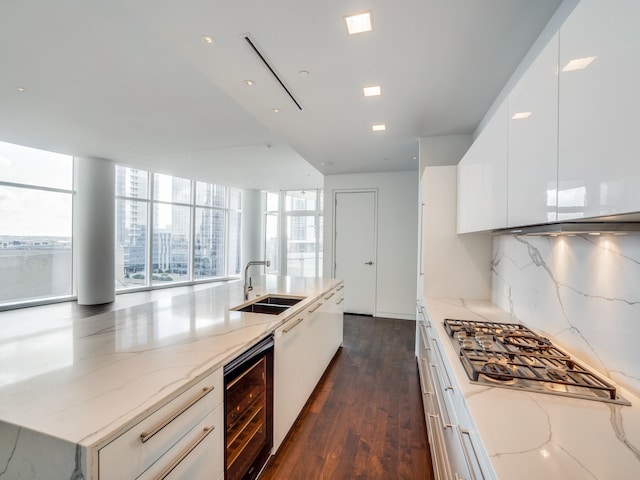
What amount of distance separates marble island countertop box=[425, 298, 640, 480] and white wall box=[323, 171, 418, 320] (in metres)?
4.26

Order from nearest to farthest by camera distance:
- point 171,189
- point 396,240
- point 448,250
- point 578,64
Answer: point 578,64 < point 448,250 < point 396,240 < point 171,189

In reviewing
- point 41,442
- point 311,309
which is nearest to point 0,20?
point 41,442

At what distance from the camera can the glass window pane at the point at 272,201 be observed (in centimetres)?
906

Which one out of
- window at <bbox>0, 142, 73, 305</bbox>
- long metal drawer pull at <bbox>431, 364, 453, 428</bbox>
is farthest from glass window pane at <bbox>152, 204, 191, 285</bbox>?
long metal drawer pull at <bbox>431, 364, 453, 428</bbox>

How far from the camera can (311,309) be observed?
7.82ft

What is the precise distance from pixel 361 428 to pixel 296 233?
21.3ft

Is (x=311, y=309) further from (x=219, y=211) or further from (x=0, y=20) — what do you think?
(x=219, y=211)

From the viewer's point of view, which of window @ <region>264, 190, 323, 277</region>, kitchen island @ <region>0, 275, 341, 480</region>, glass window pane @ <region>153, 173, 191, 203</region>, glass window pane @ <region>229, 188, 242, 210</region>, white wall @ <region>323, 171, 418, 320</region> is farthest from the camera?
glass window pane @ <region>229, 188, 242, 210</region>

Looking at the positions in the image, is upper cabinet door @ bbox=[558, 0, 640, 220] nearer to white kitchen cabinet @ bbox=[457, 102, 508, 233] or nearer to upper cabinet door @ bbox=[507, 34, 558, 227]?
upper cabinet door @ bbox=[507, 34, 558, 227]

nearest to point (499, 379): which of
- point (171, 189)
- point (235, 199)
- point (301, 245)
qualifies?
point (301, 245)

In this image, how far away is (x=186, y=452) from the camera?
1.01 meters

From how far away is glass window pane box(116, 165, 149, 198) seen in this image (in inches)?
263

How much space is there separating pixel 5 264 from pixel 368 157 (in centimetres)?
653

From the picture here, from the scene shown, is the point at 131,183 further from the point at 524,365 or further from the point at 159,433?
the point at 524,365
